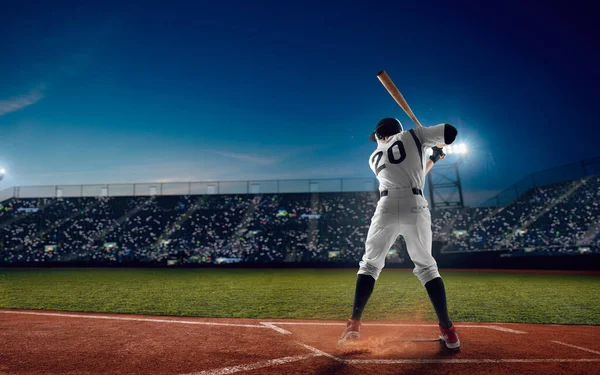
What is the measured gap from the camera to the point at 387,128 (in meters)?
3.50

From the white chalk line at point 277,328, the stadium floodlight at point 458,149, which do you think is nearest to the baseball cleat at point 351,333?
the white chalk line at point 277,328

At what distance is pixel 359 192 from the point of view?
2912cm

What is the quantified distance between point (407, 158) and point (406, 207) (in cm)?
43

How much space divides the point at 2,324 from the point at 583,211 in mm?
24744

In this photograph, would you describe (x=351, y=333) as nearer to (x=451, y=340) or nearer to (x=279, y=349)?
(x=279, y=349)

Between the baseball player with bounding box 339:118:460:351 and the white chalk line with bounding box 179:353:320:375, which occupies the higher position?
the baseball player with bounding box 339:118:460:351

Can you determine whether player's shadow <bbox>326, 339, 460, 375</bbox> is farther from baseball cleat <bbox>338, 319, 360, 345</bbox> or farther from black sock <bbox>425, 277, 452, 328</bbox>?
black sock <bbox>425, 277, 452, 328</bbox>

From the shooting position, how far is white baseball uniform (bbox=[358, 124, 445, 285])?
3084mm

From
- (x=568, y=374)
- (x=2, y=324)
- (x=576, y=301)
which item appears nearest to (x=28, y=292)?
(x=2, y=324)

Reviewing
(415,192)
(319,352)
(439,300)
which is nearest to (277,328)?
(319,352)

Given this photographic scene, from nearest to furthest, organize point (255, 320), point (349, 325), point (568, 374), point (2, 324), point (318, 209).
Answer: point (568, 374) < point (349, 325) < point (2, 324) < point (255, 320) < point (318, 209)

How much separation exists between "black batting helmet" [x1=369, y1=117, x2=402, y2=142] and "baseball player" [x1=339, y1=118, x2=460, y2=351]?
148 mm

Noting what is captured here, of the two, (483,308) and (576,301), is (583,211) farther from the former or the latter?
(483,308)

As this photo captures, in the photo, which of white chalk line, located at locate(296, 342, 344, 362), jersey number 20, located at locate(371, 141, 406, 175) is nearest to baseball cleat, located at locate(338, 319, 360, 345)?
white chalk line, located at locate(296, 342, 344, 362)
